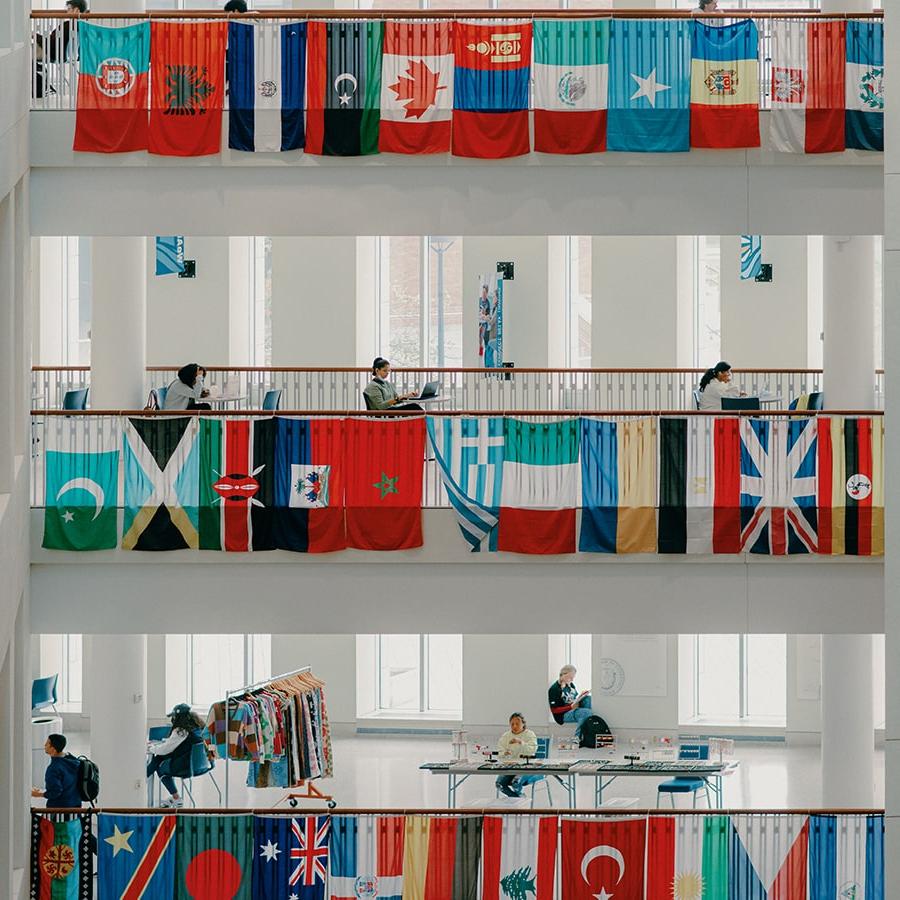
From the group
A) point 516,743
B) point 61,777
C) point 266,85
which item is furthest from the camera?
point 516,743

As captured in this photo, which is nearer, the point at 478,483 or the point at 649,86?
the point at 478,483

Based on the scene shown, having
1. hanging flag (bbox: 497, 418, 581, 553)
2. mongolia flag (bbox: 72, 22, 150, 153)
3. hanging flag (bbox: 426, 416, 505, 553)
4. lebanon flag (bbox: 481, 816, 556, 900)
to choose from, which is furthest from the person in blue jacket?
mongolia flag (bbox: 72, 22, 150, 153)

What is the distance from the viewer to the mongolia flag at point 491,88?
49.1 ft

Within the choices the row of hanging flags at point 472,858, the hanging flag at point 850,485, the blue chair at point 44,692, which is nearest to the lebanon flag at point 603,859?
the row of hanging flags at point 472,858

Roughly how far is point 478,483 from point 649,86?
14.0 ft

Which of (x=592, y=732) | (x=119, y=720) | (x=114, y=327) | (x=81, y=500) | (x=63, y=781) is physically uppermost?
(x=114, y=327)

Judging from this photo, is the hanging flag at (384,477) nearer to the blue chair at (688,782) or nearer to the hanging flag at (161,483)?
the hanging flag at (161,483)

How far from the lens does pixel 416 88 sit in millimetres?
15070

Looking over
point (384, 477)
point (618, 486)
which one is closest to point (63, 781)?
point (384, 477)

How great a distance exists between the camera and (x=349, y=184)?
49.4 ft

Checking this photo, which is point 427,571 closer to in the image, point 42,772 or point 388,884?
point 388,884

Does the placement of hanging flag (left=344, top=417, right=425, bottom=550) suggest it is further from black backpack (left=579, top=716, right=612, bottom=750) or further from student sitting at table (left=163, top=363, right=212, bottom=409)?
black backpack (left=579, top=716, right=612, bottom=750)

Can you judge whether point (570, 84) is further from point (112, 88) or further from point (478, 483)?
point (112, 88)

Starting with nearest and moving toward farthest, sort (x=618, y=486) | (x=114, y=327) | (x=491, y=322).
A: 1. (x=618, y=486)
2. (x=114, y=327)
3. (x=491, y=322)
